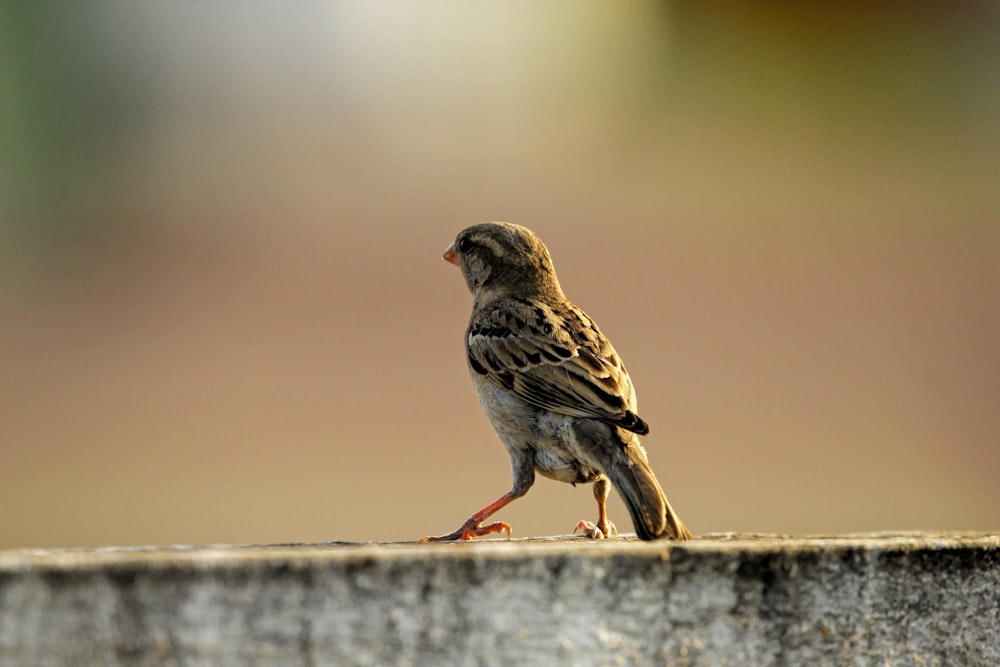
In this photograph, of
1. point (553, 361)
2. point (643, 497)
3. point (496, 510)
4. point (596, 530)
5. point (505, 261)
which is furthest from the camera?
point (505, 261)

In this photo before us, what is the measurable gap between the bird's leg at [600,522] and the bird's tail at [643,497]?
0.91 feet

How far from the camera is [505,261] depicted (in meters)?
5.37

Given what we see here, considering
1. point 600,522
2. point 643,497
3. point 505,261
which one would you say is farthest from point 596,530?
point 505,261

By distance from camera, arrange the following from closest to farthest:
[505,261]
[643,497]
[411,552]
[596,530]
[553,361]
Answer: [411,552]
[643,497]
[596,530]
[553,361]
[505,261]

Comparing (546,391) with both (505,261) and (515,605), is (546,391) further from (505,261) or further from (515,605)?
(515,605)

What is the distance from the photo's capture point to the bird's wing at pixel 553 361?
425 cm

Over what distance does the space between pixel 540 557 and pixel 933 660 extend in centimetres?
93

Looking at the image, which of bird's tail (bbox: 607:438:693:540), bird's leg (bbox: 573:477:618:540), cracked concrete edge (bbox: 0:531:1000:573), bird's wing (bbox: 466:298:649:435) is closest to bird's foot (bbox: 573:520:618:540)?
bird's leg (bbox: 573:477:618:540)

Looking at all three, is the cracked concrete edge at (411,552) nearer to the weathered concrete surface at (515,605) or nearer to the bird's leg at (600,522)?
the weathered concrete surface at (515,605)

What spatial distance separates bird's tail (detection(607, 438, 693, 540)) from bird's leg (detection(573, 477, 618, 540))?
277 millimetres

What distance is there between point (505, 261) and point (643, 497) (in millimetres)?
1958

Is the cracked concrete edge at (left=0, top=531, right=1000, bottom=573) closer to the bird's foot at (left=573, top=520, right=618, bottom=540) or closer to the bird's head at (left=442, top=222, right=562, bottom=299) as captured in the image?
the bird's foot at (left=573, top=520, right=618, bottom=540)

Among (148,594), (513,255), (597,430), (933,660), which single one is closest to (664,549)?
(933,660)

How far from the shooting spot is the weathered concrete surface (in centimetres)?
204
